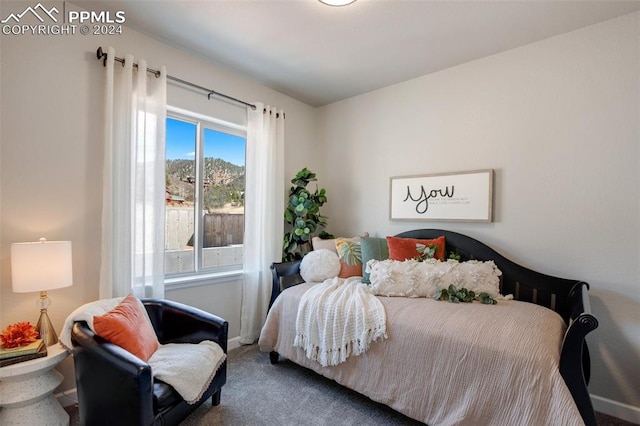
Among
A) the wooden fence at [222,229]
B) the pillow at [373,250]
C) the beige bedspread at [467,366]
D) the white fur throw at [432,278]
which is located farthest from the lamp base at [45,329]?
the pillow at [373,250]

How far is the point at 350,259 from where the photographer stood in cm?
283

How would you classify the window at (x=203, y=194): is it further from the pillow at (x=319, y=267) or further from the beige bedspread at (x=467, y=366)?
the beige bedspread at (x=467, y=366)

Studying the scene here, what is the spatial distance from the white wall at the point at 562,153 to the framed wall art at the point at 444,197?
79mm

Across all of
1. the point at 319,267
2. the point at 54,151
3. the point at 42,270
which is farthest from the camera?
the point at 319,267

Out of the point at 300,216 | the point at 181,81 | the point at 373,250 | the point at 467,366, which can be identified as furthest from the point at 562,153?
the point at 181,81

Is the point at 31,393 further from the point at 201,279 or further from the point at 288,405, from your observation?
the point at 288,405

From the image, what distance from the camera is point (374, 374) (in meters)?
1.92

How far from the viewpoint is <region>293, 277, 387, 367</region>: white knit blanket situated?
196 cm

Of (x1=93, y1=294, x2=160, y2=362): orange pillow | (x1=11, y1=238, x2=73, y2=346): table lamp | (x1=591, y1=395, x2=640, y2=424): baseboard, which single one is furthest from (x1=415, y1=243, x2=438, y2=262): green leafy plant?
(x1=11, y1=238, x2=73, y2=346): table lamp

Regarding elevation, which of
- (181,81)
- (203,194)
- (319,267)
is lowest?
(319,267)

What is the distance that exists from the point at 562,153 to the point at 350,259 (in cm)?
186

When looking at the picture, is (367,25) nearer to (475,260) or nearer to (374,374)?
(475,260)

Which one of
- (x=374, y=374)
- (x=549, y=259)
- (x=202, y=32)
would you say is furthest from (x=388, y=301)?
(x=202, y=32)

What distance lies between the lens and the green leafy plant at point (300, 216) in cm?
322
